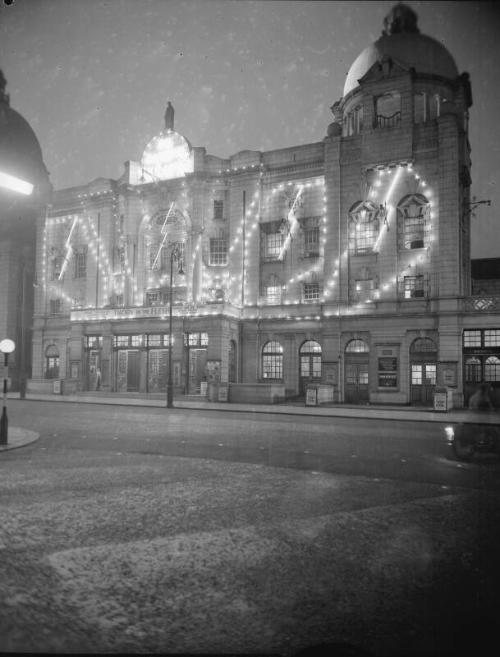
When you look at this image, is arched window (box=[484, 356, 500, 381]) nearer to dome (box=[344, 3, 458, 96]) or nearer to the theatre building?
the theatre building

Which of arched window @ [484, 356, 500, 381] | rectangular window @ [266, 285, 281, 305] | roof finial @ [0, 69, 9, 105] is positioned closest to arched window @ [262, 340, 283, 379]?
rectangular window @ [266, 285, 281, 305]

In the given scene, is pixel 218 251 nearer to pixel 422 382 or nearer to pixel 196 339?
pixel 196 339

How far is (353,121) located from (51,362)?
35252 millimetres

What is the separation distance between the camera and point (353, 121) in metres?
39.7

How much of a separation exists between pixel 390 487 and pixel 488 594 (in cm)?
440

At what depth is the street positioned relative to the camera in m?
4.01

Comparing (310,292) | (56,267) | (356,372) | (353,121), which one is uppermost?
(353,121)

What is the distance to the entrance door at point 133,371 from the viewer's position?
4056 centimetres

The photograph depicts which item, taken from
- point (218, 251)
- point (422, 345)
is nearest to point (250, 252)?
point (218, 251)

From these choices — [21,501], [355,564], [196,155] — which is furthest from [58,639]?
[196,155]

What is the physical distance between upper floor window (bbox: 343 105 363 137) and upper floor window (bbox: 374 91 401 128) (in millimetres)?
1855

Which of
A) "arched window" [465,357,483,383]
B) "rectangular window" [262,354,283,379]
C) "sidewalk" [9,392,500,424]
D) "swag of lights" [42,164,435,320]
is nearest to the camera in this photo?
"sidewalk" [9,392,500,424]

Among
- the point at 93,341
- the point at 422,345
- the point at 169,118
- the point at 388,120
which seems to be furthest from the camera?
the point at 169,118

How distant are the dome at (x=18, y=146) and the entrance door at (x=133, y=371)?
30.8m
